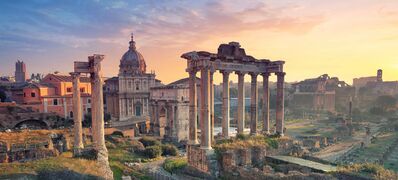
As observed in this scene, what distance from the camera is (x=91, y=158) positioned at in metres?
15.9

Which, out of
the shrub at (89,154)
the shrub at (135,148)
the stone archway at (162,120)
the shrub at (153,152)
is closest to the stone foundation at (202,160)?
the shrub at (89,154)

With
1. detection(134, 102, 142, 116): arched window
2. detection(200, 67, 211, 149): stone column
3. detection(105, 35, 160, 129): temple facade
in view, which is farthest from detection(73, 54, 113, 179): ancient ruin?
detection(134, 102, 142, 116): arched window

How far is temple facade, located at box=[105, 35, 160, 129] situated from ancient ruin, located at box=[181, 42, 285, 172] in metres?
28.1

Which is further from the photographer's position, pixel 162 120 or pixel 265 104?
pixel 162 120

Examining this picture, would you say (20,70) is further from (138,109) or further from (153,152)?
(153,152)

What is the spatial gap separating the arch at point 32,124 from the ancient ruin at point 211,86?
90.2ft

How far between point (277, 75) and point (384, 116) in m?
57.3

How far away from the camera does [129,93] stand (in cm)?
4447

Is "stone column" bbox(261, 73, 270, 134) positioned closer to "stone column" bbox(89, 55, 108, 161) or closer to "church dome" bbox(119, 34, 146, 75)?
"stone column" bbox(89, 55, 108, 161)

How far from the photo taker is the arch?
32634 millimetres

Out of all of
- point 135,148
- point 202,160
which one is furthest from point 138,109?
point 202,160

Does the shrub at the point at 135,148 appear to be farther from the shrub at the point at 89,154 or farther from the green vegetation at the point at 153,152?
the shrub at the point at 89,154

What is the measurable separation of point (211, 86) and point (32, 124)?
94.8 feet

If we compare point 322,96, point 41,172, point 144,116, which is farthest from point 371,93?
point 41,172
